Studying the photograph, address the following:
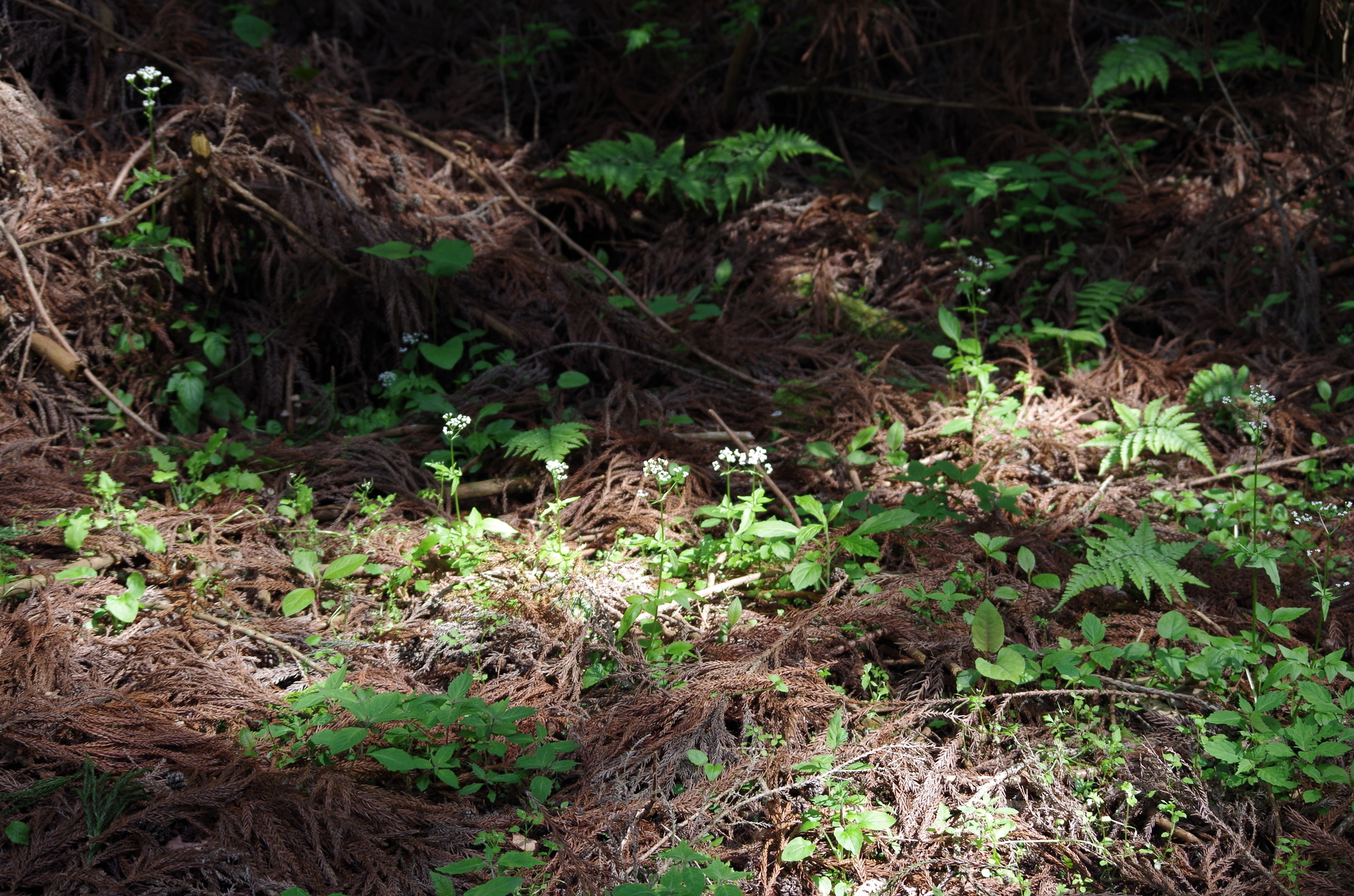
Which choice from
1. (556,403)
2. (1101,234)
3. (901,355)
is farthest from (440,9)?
(1101,234)

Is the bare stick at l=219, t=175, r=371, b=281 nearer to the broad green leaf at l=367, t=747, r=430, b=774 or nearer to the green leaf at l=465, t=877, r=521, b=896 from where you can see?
the broad green leaf at l=367, t=747, r=430, b=774

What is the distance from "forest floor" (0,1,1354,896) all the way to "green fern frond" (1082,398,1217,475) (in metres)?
0.03

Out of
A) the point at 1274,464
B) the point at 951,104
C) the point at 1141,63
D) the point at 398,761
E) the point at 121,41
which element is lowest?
the point at 1274,464

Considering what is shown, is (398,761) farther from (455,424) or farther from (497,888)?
(455,424)

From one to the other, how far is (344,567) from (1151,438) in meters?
3.11

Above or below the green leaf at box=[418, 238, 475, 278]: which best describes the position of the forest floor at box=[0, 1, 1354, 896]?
below

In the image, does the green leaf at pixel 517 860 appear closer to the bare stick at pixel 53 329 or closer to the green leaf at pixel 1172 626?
the green leaf at pixel 1172 626

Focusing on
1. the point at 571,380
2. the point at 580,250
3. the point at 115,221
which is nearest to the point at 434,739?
the point at 571,380

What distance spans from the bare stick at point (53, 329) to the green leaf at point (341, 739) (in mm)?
2026

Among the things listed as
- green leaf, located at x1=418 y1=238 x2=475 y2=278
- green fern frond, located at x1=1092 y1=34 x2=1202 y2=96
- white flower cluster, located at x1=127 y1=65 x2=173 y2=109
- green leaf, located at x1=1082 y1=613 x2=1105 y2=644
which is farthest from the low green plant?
green fern frond, located at x1=1092 y1=34 x2=1202 y2=96

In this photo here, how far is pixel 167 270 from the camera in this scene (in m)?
3.93

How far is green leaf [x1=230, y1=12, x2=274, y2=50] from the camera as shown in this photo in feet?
16.1

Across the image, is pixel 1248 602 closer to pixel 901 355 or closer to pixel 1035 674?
pixel 1035 674

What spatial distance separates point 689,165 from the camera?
487cm
